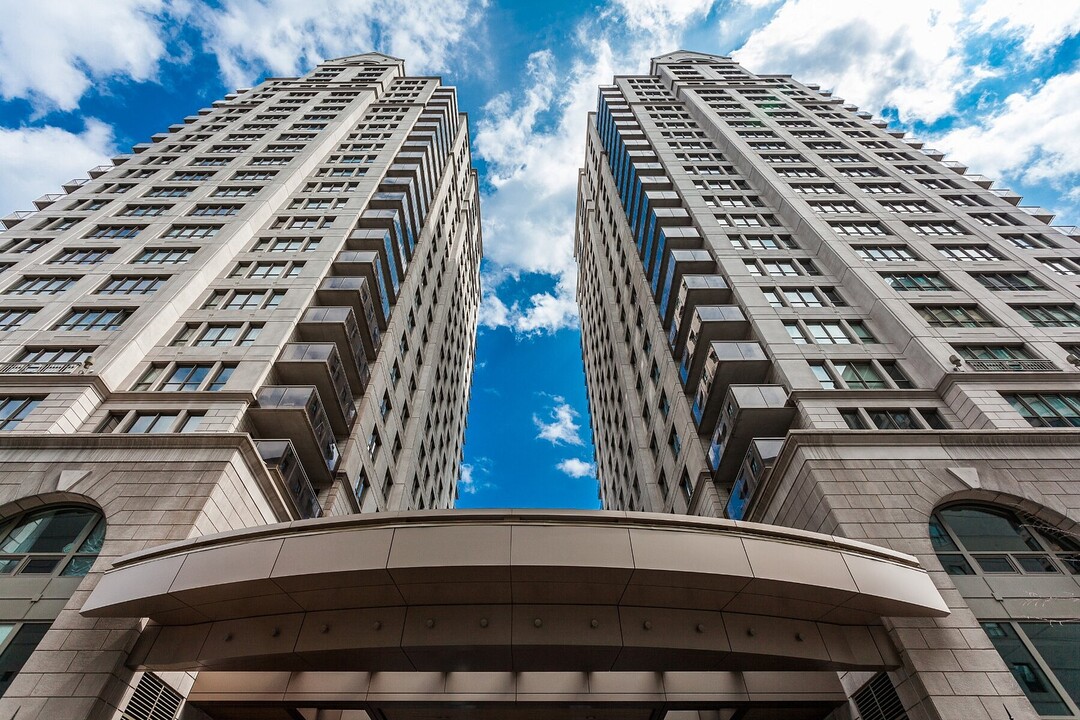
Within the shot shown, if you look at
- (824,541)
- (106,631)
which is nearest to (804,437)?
(824,541)

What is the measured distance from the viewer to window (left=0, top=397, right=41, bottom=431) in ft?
70.1

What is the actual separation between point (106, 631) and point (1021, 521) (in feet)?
84.7

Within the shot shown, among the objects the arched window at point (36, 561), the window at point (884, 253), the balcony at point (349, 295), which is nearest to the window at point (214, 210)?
the balcony at point (349, 295)

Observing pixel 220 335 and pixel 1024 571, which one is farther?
pixel 220 335

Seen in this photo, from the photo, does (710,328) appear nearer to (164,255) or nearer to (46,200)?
(164,255)

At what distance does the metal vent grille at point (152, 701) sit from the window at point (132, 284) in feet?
71.1

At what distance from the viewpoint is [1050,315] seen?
90.4 feet

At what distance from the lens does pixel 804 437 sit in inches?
773

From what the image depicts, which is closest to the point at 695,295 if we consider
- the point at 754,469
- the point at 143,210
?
the point at 754,469

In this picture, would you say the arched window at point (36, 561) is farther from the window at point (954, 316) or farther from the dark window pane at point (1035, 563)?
the window at point (954, 316)

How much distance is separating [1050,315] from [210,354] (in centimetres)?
3929

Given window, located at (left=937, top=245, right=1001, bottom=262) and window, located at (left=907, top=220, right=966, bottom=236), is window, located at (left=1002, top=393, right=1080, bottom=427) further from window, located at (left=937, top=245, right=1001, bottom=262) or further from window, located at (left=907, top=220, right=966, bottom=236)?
window, located at (left=907, top=220, right=966, bottom=236)

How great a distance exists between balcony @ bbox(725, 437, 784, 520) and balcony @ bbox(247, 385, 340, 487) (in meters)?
17.8

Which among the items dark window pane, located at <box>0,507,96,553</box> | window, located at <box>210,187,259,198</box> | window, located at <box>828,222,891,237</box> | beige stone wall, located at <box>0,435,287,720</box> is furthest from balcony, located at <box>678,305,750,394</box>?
window, located at <box>210,187,259,198</box>
